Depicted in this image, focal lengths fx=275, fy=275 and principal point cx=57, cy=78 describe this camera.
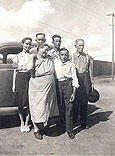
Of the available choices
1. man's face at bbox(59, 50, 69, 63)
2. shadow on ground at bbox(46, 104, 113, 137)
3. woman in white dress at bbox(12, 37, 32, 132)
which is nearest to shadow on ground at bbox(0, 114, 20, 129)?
shadow on ground at bbox(46, 104, 113, 137)

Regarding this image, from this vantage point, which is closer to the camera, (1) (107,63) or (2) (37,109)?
(2) (37,109)

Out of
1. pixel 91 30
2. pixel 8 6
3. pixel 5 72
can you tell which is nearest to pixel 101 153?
pixel 5 72

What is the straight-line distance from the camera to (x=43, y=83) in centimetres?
418

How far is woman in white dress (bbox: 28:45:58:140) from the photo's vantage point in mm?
4160

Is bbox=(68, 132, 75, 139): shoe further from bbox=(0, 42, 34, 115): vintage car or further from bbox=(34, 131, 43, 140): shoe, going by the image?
bbox=(0, 42, 34, 115): vintage car

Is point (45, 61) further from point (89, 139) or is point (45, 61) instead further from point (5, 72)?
point (89, 139)

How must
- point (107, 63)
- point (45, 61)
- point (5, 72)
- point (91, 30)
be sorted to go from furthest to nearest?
point (107, 63), point (91, 30), point (5, 72), point (45, 61)

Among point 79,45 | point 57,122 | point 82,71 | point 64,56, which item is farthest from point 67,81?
point 57,122

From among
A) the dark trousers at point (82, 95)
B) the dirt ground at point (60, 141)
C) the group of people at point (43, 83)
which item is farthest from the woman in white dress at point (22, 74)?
the dark trousers at point (82, 95)

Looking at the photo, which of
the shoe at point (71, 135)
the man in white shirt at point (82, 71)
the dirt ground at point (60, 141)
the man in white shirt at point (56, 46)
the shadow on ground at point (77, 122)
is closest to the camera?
the dirt ground at point (60, 141)

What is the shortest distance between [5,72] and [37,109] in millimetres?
849

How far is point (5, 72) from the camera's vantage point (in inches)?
178

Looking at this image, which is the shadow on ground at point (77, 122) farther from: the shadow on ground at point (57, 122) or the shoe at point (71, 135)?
the shoe at point (71, 135)

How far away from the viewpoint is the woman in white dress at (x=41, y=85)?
13.6 ft
